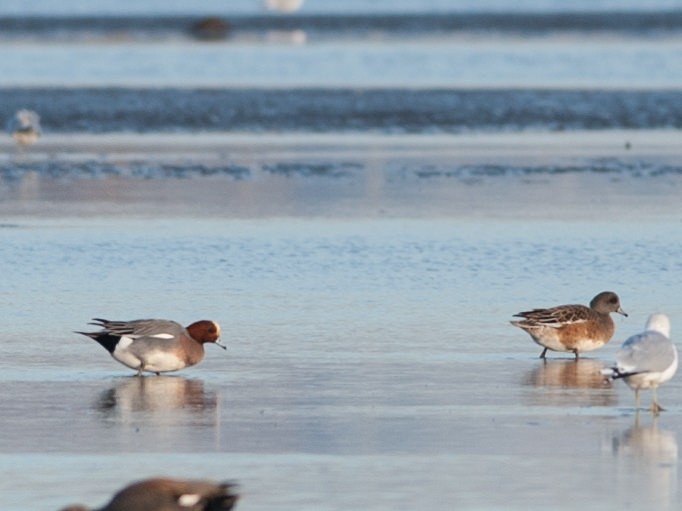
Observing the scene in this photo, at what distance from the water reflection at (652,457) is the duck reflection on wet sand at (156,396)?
221cm

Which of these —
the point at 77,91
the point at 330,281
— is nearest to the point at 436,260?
the point at 330,281

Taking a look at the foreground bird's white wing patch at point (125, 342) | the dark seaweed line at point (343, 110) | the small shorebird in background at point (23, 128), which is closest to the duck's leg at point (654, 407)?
the foreground bird's white wing patch at point (125, 342)

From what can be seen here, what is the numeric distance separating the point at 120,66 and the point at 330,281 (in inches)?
1203

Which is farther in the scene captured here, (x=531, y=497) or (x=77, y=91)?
(x=77, y=91)

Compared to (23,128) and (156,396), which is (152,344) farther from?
(23,128)

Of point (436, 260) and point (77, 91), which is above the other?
point (77, 91)

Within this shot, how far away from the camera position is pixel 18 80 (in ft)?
127

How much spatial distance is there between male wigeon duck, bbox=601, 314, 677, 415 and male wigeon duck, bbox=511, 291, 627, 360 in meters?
1.74

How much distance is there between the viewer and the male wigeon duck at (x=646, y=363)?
30.6ft

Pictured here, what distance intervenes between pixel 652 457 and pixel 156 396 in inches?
116

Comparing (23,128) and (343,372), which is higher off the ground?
(23,128)

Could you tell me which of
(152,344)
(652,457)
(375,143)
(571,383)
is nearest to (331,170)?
(375,143)

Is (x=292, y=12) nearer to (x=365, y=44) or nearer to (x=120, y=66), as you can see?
(x=365, y=44)

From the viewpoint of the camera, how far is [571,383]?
10.6 meters
